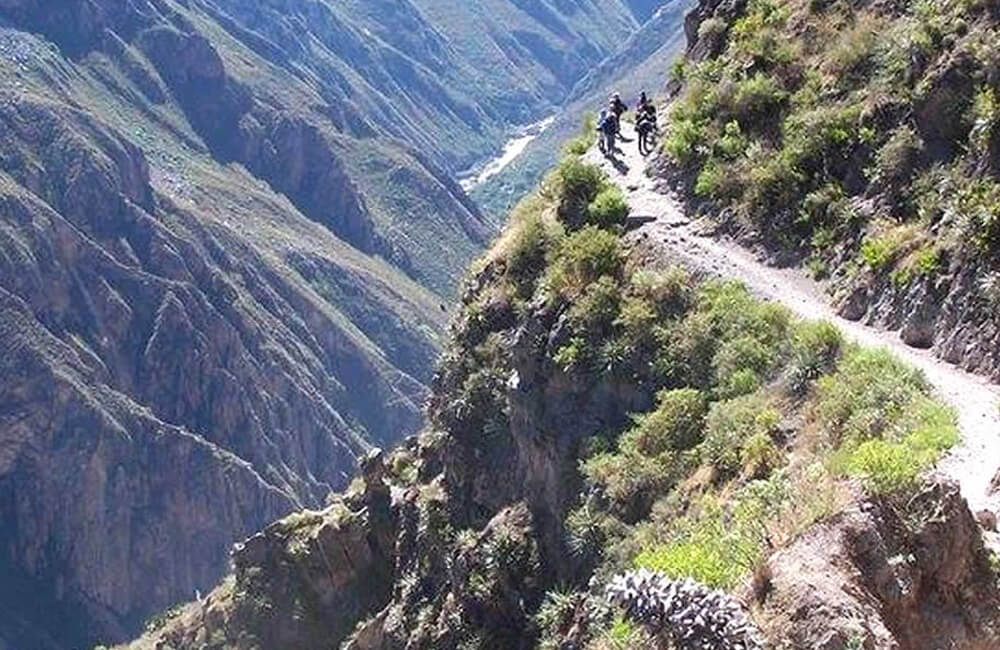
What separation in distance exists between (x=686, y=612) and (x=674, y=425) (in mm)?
10044

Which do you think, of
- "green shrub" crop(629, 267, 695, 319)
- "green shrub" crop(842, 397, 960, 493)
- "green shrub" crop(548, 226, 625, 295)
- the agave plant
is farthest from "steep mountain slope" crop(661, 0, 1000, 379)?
the agave plant

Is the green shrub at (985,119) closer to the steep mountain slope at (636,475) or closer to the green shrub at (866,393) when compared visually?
the steep mountain slope at (636,475)

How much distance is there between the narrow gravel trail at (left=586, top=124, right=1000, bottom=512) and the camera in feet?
56.1

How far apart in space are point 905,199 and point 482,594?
12.1 meters

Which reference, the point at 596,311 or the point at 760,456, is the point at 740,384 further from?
the point at 596,311

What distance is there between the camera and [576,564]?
23.5 meters

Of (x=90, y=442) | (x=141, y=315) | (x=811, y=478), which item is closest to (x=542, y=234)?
(x=811, y=478)

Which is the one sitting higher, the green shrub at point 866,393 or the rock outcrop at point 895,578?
the rock outcrop at point 895,578

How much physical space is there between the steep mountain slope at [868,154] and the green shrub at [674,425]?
433cm

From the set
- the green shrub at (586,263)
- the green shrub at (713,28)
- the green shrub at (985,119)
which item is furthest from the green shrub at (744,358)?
the green shrub at (713,28)

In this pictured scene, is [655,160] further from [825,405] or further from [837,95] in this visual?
[825,405]

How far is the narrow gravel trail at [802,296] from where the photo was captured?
56.1ft

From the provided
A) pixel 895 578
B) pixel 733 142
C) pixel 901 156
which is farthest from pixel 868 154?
pixel 895 578

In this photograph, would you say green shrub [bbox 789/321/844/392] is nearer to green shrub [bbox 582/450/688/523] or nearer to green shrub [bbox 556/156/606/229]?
green shrub [bbox 582/450/688/523]
